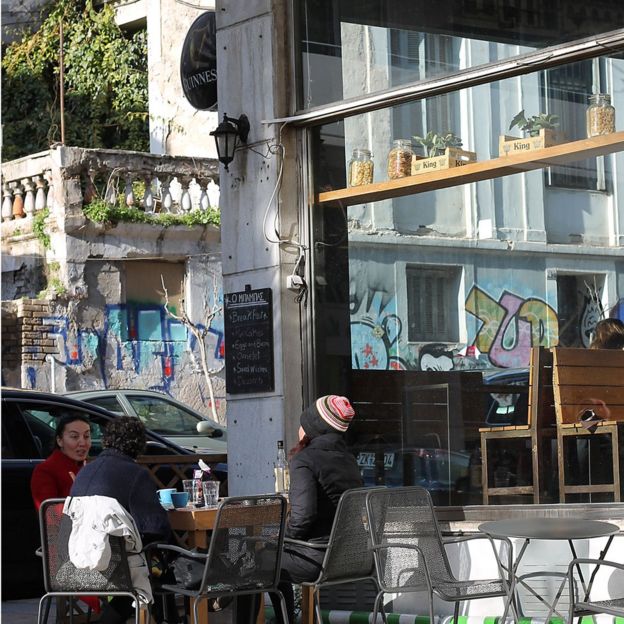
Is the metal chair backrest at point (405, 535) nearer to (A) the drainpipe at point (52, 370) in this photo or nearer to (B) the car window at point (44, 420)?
(B) the car window at point (44, 420)

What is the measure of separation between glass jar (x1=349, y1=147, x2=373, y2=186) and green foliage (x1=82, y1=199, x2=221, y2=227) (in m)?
10.4

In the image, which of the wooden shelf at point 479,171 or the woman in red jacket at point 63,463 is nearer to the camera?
the wooden shelf at point 479,171

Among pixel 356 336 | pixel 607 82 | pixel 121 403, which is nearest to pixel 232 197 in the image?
pixel 356 336

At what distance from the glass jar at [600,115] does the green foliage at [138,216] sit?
12.0 m

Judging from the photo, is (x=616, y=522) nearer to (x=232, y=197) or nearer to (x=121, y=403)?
(x=232, y=197)

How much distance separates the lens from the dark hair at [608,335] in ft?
24.6

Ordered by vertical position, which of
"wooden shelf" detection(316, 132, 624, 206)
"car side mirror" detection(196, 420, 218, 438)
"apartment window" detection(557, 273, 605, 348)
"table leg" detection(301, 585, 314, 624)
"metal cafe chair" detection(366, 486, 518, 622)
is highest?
"wooden shelf" detection(316, 132, 624, 206)

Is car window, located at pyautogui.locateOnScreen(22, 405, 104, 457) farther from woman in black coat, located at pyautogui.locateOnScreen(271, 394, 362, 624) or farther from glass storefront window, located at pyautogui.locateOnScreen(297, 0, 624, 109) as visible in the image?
woman in black coat, located at pyautogui.locateOnScreen(271, 394, 362, 624)

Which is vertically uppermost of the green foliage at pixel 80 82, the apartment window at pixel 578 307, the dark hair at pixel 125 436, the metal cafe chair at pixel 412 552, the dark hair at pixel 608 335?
the green foliage at pixel 80 82

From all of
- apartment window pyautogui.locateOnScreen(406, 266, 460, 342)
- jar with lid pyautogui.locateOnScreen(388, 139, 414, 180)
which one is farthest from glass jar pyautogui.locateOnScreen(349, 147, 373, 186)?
apartment window pyautogui.locateOnScreen(406, 266, 460, 342)

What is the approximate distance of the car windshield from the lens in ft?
49.8

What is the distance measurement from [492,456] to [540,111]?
7.05ft

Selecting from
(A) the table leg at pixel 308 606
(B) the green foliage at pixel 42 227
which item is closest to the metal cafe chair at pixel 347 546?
(A) the table leg at pixel 308 606

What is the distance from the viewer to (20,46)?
24.6 metres
